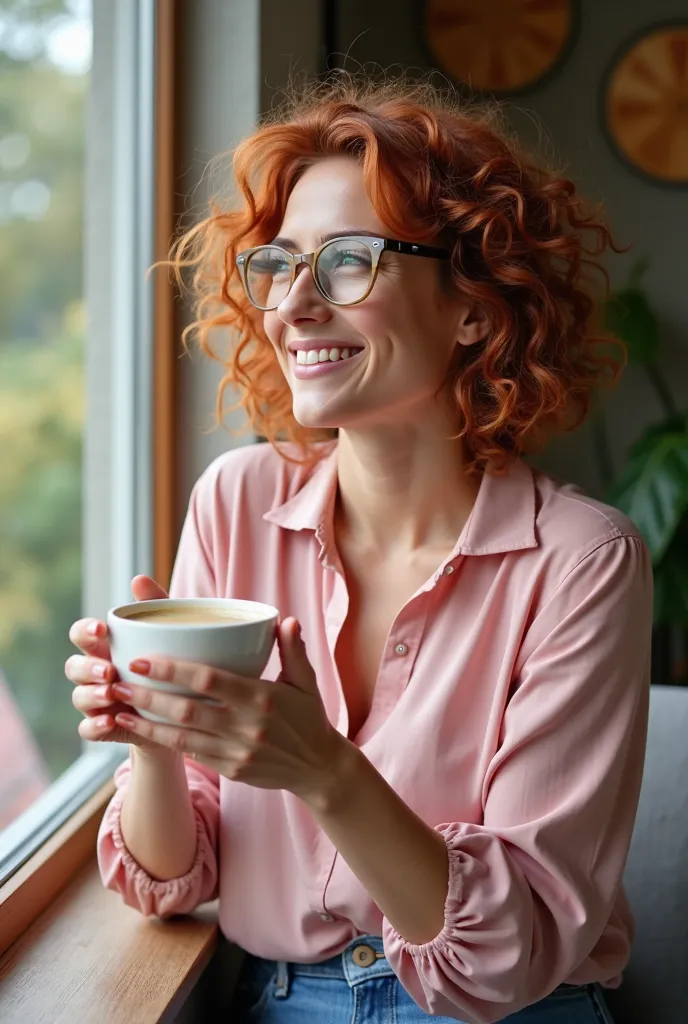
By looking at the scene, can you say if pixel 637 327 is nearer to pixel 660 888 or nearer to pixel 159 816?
pixel 660 888

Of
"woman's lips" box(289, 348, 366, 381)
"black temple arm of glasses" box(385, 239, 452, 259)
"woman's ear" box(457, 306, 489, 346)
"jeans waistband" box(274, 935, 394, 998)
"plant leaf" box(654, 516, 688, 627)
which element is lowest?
"plant leaf" box(654, 516, 688, 627)

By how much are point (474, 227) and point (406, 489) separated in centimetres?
35

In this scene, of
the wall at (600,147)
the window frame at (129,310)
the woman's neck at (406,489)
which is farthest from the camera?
the wall at (600,147)

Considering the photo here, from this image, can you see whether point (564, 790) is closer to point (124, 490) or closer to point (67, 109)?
point (124, 490)

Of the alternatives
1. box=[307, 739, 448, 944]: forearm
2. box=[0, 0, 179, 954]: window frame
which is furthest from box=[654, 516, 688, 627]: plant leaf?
box=[307, 739, 448, 944]: forearm

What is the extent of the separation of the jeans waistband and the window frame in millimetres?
584

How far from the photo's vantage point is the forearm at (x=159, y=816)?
1.19 meters

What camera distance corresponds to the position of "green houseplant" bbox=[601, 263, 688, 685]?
273 cm

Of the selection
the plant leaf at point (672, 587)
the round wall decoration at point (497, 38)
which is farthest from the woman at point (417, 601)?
the round wall decoration at point (497, 38)

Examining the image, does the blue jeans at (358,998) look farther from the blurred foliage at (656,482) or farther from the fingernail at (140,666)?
the blurred foliage at (656,482)

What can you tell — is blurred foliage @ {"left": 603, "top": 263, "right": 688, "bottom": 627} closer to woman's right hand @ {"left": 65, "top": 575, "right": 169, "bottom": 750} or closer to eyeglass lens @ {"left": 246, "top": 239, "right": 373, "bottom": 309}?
eyeglass lens @ {"left": 246, "top": 239, "right": 373, "bottom": 309}

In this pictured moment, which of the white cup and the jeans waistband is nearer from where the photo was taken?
the white cup

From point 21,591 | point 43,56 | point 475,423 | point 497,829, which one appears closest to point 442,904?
point 497,829

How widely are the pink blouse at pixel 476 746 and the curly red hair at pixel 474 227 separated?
0.13 m
